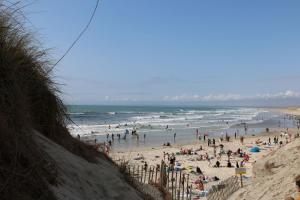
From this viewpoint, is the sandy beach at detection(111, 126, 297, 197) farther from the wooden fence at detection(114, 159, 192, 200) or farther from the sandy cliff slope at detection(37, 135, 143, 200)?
the sandy cliff slope at detection(37, 135, 143, 200)

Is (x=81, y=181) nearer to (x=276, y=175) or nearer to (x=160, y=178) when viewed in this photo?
(x=276, y=175)

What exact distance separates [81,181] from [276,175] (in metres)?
6.21

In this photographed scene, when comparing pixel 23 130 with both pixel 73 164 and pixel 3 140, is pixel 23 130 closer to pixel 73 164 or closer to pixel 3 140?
pixel 3 140

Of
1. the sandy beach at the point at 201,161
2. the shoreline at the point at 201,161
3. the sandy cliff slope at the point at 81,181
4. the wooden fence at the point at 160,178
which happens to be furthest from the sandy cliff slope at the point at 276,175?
the sandy beach at the point at 201,161

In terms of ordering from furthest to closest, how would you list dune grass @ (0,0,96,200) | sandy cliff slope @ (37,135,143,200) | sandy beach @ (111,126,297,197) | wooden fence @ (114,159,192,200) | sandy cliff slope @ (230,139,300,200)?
1. sandy beach @ (111,126,297,197)
2. sandy cliff slope @ (230,139,300,200)
3. wooden fence @ (114,159,192,200)
4. sandy cliff slope @ (37,135,143,200)
5. dune grass @ (0,0,96,200)

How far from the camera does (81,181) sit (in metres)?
4.40

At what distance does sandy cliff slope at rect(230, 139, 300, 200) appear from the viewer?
8.45 m

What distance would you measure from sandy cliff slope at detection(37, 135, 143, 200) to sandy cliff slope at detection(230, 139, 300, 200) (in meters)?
3.95

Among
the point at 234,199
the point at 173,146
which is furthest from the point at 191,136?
the point at 234,199

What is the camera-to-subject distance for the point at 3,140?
3.02 m

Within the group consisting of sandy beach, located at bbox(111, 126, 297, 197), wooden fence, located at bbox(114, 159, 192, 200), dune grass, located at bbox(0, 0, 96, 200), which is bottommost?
sandy beach, located at bbox(111, 126, 297, 197)

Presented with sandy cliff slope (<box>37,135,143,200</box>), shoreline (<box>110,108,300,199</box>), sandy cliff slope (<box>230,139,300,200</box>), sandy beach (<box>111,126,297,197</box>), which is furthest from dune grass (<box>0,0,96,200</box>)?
sandy beach (<box>111,126,297,197</box>)

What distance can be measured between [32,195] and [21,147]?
0.46m

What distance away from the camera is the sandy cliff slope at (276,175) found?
8445 millimetres
